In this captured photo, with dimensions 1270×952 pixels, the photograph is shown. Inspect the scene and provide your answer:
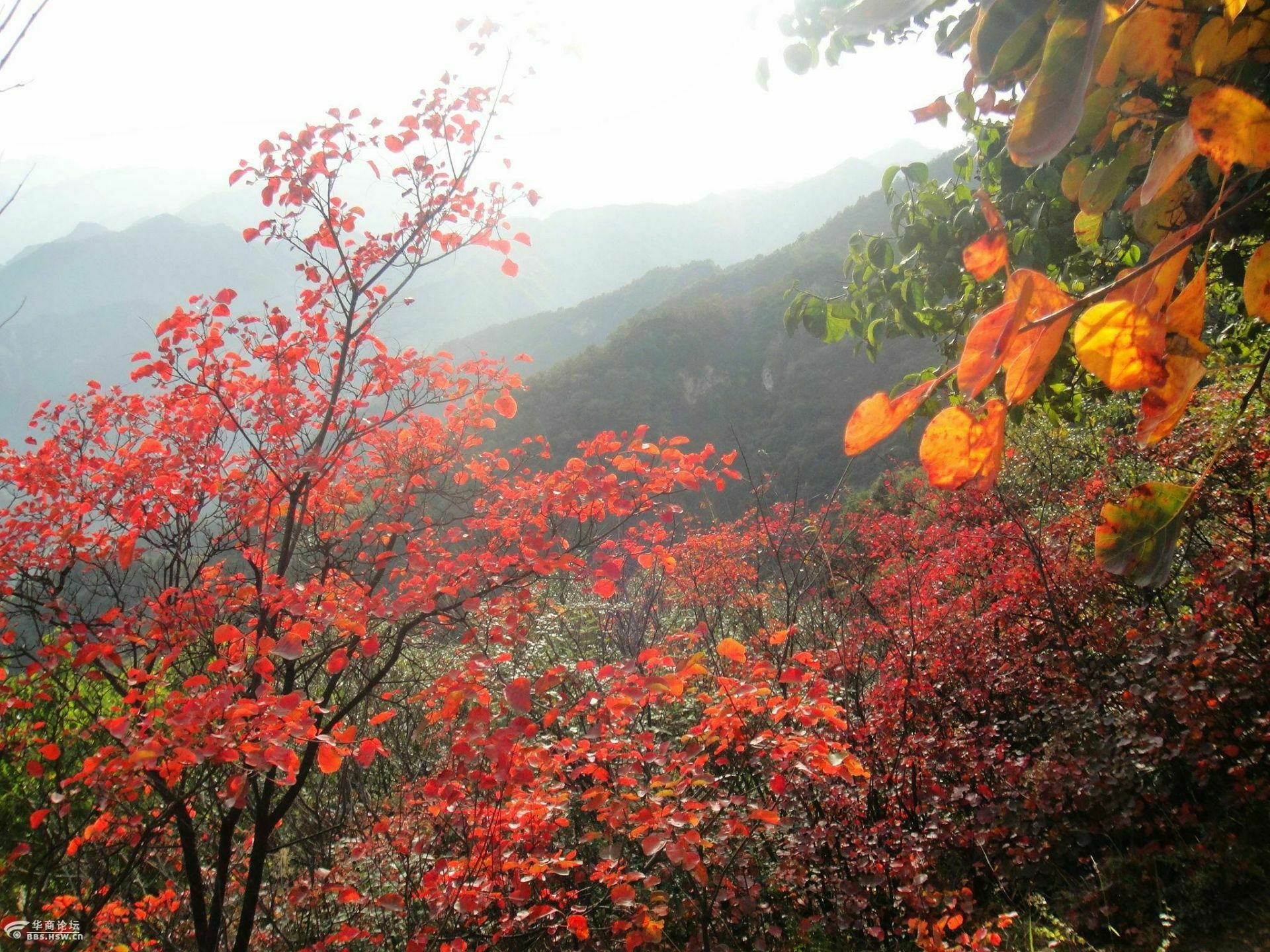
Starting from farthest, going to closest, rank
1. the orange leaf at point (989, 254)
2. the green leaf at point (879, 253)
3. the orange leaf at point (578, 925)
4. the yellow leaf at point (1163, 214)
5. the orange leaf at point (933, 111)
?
the orange leaf at point (578, 925), the green leaf at point (879, 253), the orange leaf at point (933, 111), the yellow leaf at point (1163, 214), the orange leaf at point (989, 254)

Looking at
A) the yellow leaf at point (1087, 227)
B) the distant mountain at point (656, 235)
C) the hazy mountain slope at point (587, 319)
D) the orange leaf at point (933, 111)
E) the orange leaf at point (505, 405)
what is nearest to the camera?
the yellow leaf at point (1087, 227)

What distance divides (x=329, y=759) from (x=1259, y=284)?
7.53ft

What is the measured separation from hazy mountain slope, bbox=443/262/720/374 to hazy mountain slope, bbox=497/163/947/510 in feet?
36.1

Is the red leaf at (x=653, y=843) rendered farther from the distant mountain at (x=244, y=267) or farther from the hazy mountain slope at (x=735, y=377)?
the distant mountain at (x=244, y=267)

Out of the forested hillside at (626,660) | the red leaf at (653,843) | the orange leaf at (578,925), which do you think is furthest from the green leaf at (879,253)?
the orange leaf at (578,925)

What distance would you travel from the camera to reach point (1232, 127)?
0.42 m

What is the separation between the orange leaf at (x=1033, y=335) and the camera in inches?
15.9

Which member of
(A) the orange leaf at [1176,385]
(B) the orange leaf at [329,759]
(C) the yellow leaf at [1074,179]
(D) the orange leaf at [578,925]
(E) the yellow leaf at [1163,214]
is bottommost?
(D) the orange leaf at [578,925]

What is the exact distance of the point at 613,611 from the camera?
7.30 meters

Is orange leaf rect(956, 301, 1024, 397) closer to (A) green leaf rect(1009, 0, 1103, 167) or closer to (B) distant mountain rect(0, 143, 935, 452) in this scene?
(A) green leaf rect(1009, 0, 1103, 167)

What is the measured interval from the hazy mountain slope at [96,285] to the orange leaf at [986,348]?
8179 cm

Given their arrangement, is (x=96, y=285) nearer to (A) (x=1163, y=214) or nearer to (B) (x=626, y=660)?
(B) (x=626, y=660)

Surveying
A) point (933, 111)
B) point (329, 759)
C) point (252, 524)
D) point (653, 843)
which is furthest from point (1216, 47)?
point (252, 524)

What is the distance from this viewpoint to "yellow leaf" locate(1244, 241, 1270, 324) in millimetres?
468
